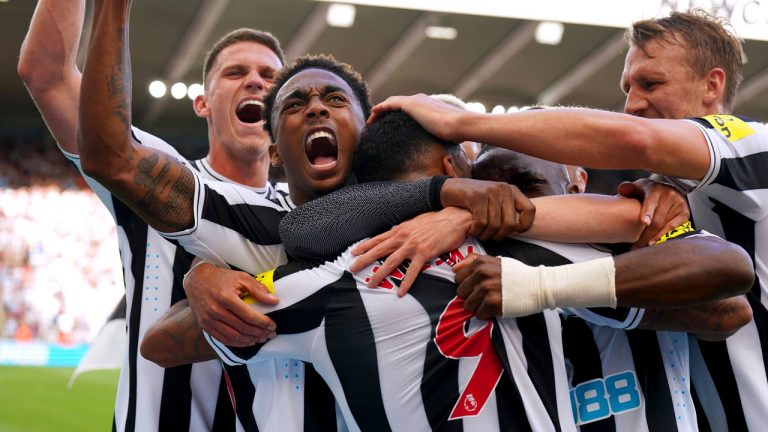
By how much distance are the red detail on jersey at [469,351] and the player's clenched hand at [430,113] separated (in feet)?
1.44

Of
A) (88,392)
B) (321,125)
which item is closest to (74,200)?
(88,392)

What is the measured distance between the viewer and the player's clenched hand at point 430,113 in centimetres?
227

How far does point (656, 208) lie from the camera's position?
216cm

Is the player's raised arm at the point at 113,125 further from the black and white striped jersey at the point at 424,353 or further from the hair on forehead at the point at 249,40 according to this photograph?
the hair on forehead at the point at 249,40

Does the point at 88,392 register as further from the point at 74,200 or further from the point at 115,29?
the point at 74,200

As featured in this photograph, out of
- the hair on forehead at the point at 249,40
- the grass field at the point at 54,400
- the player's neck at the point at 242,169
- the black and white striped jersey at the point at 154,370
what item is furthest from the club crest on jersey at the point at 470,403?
the grass field at the point at 54,400

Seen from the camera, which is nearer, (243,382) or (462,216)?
(462,216)

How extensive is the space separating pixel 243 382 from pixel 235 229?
0.41 metres

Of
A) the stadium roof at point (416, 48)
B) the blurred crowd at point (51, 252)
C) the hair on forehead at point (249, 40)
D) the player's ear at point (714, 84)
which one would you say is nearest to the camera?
the player's ear at point (714, 84)

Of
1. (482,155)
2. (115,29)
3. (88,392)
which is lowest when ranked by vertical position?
(88,392)

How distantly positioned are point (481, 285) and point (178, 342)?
0.84 m

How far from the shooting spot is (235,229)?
2.33 metres

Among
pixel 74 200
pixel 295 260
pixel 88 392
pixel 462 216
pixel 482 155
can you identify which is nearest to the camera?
pixel 462 216

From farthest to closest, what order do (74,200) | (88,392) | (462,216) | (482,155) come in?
(74,200) → (88,392) → (482,155) → (462,216)
